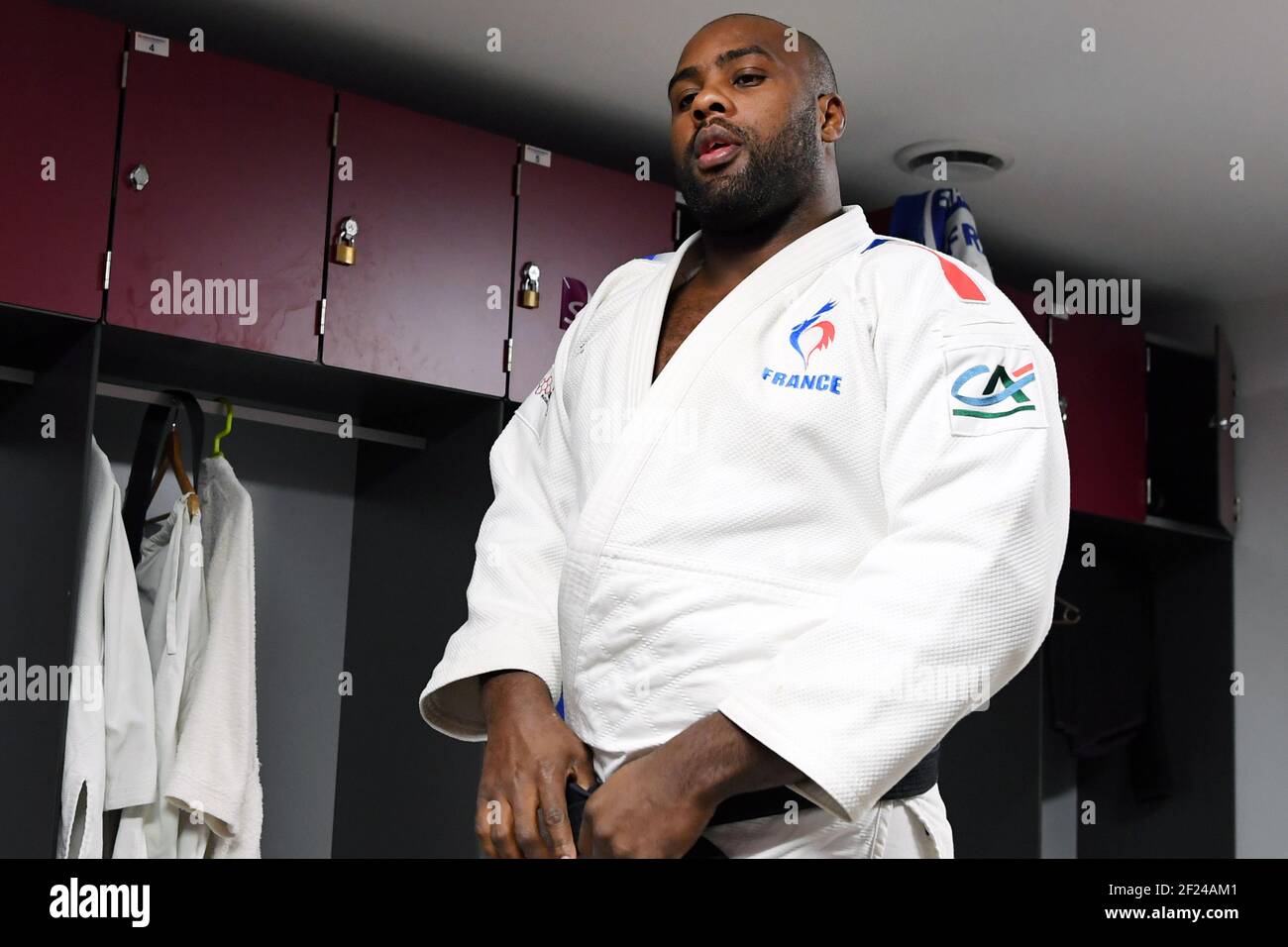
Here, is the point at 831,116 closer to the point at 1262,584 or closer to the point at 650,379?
the point at 650,379

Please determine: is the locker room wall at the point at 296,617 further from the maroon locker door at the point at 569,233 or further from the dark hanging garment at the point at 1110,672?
the dark hanging garment at the point at 1110,672

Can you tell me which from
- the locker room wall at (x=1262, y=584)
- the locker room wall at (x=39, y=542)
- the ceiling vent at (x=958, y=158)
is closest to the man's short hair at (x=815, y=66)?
the locker room wall at (x=39, y=542)

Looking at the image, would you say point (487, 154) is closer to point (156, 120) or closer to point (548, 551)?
point (156, 120)

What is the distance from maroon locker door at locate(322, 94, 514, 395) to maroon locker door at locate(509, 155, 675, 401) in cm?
5

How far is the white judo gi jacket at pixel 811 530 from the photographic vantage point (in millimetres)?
1187

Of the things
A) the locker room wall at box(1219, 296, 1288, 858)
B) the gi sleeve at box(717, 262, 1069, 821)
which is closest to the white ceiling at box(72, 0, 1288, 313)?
the locker room wall at box(1219, 296, 1288, 858)

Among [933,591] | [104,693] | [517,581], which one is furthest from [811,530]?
[104,693]

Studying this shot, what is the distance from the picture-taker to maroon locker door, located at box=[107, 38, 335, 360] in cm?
270

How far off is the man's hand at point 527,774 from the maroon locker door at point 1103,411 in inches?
118

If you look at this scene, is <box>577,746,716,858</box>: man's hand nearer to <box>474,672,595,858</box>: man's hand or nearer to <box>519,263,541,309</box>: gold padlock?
<box>474,672,595,858</box>: man's hand
